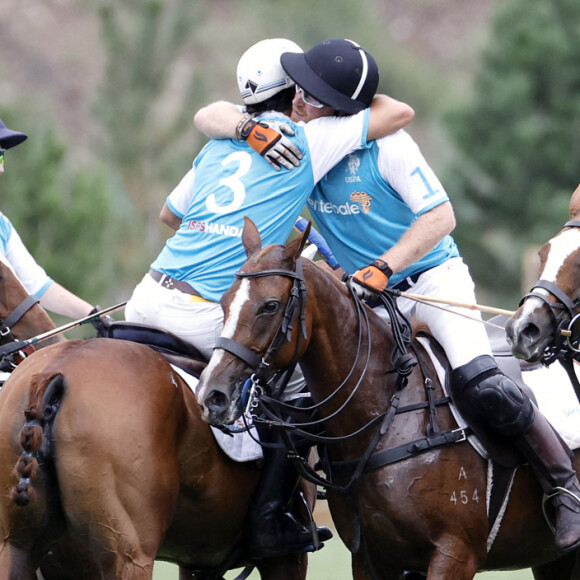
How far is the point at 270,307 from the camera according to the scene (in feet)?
14.3

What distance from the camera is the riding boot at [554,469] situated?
485 cm

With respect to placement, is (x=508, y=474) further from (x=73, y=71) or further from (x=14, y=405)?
(x=73, y=71)

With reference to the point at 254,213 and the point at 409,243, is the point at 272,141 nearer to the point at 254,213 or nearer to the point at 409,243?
the point at 254,213

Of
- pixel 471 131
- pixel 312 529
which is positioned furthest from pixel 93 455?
pixel 471 131

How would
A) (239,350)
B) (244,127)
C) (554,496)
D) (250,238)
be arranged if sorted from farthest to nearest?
(244,127), (554,496), (250,238), (239,350)

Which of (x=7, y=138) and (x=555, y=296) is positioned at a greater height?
(x=7, y=138)

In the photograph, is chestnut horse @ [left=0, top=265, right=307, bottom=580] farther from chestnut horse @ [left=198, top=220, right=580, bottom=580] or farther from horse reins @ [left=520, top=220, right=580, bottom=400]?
horse reins @ [left=520, top=220, right=580, bottom=400]

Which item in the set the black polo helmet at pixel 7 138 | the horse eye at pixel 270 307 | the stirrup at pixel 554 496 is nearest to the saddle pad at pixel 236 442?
the horse eye at pixel 270 307

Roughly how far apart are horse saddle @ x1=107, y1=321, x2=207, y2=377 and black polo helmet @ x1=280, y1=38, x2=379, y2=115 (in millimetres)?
1393

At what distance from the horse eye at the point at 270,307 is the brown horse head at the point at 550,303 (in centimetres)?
106

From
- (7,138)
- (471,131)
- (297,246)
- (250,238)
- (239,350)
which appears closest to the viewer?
(239,350)

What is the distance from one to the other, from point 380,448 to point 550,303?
1005 millimetres

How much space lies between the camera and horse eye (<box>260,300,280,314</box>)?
4.35 meters

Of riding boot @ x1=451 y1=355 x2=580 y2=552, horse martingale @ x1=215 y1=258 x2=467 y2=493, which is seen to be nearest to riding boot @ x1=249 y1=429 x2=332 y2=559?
horse martingale @ x1=215 y1=258 x2=467 y2=493
